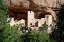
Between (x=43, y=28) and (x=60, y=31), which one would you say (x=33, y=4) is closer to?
(x=43, y=28)

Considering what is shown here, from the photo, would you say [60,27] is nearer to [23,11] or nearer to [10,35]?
[10,35]

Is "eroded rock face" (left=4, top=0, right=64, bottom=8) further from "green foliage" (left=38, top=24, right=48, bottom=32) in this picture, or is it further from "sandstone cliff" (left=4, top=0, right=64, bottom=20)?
"green foliage" (left=38, top=24, right=48, bottom=32)

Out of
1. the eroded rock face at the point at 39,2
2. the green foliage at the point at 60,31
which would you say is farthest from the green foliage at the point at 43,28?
the green foliage at the point at 60,31

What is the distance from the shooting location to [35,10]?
25359 mm

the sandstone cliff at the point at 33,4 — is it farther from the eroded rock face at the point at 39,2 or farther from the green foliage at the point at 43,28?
the green foliage at the point at 43,28

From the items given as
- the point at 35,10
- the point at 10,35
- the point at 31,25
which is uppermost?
the point at 10,35

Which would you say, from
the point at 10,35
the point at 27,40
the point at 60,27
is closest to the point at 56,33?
the point at 60,27

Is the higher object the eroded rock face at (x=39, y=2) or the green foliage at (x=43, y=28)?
the eroded rock face at (x=39, y=2)

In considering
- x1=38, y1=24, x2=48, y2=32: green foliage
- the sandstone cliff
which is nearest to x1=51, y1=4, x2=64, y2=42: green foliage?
x1=38, y1=24, x2=48, y2=32: green foliage

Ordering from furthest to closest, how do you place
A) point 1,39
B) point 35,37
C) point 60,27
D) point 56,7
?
point 56,7 < point 35,37 < point 60,27 < point 1,39

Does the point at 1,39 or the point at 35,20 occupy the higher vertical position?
the point at 1,39

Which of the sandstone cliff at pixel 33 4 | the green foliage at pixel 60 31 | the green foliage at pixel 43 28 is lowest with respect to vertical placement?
the green foliage at pixel 43 28

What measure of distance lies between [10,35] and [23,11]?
17044 millimetres

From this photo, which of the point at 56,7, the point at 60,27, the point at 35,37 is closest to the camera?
the point at 60,27
